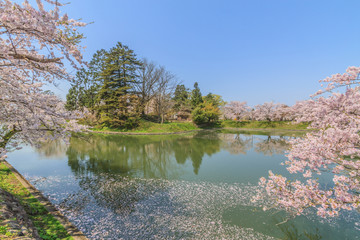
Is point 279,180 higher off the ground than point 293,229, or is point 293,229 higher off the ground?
point 279,180

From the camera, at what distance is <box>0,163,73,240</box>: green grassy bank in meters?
3.02

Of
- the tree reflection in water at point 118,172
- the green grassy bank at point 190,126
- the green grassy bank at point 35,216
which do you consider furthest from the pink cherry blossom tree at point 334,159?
the green grassy bank at point 190,126

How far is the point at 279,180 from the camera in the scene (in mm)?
3174

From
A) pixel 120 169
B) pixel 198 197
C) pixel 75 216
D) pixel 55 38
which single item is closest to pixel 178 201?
pixel 198 197

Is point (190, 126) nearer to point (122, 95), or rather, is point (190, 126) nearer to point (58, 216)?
point (122, 95)

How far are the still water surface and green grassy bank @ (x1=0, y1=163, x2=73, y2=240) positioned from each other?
0.56 m

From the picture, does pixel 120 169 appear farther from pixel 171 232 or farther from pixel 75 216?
pixel 171 232

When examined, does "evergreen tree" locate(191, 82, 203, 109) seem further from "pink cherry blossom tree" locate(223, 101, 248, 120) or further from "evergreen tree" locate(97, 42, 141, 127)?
"evergreen tree" locate(97, 42, 141, 127)

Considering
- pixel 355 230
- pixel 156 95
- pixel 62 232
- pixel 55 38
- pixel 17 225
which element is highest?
pixel 156 95

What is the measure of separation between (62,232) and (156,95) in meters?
23.8

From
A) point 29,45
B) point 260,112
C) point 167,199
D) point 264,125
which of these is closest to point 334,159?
point 167,199

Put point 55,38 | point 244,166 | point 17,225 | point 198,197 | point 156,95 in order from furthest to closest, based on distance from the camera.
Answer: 1. point 156,95
2. point 244,166
3. point 198,197
4. point 17,225
5. point 55,38

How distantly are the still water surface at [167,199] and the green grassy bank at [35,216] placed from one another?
1.83 ft

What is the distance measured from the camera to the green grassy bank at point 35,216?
302 centimetres
